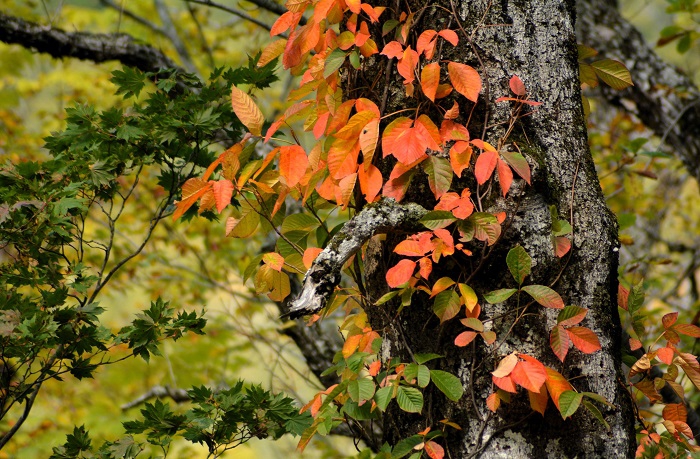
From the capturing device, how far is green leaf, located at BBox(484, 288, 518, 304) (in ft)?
4.41

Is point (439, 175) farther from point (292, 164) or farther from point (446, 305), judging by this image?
point (292, 164)

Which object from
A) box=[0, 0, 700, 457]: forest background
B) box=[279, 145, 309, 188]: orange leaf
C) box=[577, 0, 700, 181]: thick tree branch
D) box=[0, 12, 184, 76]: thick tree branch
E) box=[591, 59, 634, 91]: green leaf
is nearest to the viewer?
box=[279, 145, 309, 188]: orange leaf

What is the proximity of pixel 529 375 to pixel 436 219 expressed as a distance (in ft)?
1.27

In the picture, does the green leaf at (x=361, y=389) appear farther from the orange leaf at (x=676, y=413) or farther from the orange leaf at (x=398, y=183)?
the orange leaf at (x=676, y=413)

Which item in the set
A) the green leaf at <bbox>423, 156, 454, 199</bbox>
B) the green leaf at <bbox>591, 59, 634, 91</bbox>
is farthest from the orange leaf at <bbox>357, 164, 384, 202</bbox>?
the green leaf at <bbox>591, 59, 634, 91</bbox>

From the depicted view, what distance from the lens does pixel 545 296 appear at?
4.39ft

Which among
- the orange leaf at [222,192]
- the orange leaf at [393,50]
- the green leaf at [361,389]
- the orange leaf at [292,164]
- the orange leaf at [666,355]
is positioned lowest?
the orange leaf at [666,355]

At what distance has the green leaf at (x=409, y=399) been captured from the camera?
1363 millimetres

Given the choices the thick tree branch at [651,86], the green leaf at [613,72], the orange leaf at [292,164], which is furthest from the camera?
the thick tree branch at [651,86]

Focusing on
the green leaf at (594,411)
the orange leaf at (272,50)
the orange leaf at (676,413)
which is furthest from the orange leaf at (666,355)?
the orange leaf at (272,50)

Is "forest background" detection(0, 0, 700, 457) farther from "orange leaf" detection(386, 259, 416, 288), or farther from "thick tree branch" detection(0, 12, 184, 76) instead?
"orange leaf" detection(386, 259, 416, 288)

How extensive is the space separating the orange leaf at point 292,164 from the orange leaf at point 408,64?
1.09 ft

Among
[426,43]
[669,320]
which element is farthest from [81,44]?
[669,320]

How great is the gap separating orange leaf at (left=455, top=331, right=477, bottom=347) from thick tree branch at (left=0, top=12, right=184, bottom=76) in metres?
1.69
